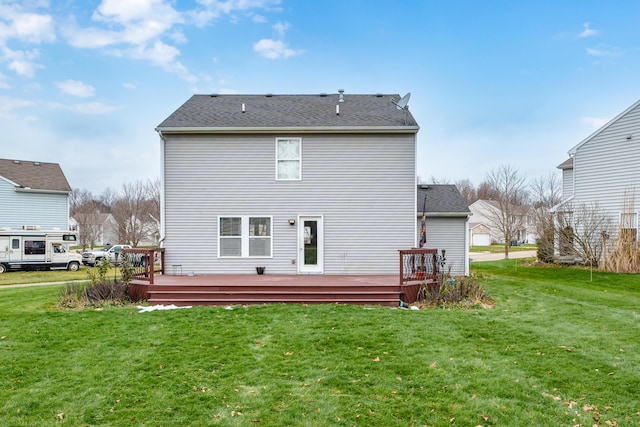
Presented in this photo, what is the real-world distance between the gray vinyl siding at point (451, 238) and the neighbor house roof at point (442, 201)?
35cm

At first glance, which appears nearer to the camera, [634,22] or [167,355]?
[167,355]

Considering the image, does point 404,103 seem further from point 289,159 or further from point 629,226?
point 629,226

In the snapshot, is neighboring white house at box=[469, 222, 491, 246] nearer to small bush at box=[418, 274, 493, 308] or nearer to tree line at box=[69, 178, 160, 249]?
tree line at box=[69, 178, 160, 249]

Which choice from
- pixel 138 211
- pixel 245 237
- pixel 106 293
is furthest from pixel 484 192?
pixel 106 293

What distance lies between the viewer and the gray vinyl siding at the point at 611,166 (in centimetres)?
1538

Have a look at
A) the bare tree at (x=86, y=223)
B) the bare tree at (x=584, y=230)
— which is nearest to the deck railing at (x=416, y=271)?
the bare tree at (x=584, y=230)

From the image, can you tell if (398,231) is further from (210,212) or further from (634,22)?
(634,22)

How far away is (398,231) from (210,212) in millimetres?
6005

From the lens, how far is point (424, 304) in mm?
9273

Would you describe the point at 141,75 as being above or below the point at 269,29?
below

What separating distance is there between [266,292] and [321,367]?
15.1 ft

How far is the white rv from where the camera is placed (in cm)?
1988

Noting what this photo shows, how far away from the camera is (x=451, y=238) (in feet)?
48.1

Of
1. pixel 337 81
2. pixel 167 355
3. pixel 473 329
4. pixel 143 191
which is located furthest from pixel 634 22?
pixel 143 191
